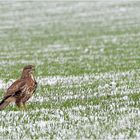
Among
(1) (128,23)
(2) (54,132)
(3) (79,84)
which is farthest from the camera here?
(1) (128,23)

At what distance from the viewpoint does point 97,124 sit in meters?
11.9

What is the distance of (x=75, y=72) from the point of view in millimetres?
22453

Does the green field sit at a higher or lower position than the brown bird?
lower

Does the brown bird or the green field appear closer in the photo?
the green field

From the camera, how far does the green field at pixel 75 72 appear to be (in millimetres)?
11828

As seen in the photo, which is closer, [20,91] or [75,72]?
[20,91]

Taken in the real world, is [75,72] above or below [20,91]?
below

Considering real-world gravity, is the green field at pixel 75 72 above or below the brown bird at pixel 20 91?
below

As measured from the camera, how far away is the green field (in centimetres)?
1183

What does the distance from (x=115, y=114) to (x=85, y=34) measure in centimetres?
3054

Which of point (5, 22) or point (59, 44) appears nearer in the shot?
point (59, 44)

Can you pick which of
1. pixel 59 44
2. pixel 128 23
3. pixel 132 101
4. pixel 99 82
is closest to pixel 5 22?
pixel 128 23

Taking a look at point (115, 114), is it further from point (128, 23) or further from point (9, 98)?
point (128, 23)

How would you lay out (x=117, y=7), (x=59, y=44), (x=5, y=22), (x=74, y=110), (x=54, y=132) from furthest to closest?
(x=117, y=7), (x=5, y=22), (x=59, y=44), (x=74, y=110), (x=54, y=132)
